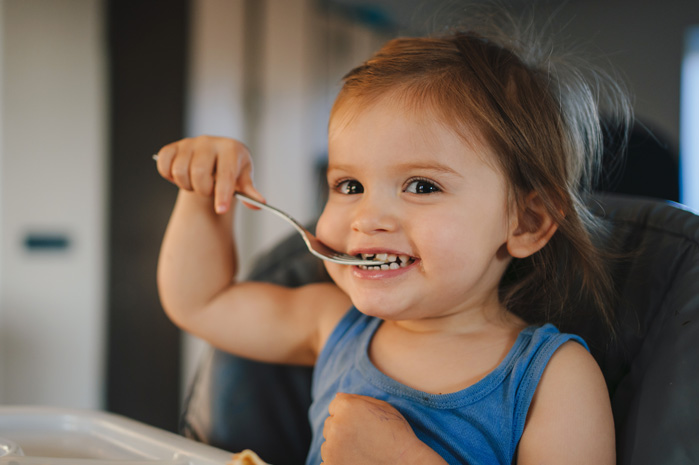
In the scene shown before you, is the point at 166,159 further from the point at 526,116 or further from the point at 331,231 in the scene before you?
the point at 526,116

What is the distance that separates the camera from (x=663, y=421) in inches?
23.0

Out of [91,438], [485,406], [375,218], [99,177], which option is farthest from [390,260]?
[99,177]

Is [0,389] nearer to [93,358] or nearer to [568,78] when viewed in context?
[93,358]

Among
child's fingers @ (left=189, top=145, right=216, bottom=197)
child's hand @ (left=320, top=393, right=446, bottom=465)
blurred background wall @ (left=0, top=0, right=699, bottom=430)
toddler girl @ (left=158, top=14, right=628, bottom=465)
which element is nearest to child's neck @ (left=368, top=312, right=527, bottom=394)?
toddler girl @ (left=158, top=14, right=628, bottom=465)

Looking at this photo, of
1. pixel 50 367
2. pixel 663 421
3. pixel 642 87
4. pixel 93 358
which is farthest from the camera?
pixel 642 87

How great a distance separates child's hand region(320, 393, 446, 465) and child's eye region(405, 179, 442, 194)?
9.3 inches

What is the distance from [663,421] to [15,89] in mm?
2247

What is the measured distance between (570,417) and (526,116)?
1.12 ft

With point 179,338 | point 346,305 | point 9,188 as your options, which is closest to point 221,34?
point 9,188

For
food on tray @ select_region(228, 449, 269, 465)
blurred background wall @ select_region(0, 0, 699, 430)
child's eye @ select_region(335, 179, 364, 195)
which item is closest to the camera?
food on tray @ select_region(228, 449, 269, 465)

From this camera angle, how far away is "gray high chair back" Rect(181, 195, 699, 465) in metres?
0.59

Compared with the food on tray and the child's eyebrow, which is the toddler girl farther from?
the food on tray

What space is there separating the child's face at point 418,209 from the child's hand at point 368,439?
0.38ft

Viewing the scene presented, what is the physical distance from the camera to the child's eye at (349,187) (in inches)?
30.0
